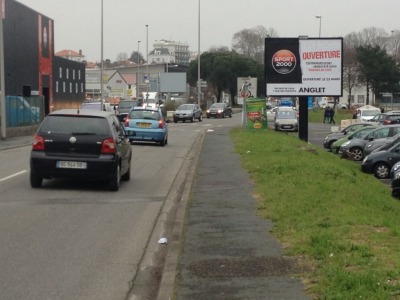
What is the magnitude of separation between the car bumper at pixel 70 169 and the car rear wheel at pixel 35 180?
0.19 metres

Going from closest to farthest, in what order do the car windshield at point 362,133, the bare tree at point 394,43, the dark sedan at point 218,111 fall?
1. the car windshield at point 362,133
2. the dark sedan at point 218,111
3. the bare tree at point 394,43

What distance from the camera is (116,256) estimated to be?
9250mm

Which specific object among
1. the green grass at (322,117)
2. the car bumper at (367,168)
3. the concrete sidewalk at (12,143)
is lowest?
the green grass at (322,117)

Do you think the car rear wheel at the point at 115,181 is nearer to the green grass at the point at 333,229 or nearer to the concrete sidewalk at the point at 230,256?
the concrete sidewalk at the point at 230,256

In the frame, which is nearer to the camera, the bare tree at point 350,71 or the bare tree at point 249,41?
the bare tree at point 350,71

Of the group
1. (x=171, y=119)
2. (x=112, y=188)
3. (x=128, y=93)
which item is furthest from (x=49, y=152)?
(x=128, y=93)

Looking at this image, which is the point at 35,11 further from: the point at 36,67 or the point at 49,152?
the point at 49,152

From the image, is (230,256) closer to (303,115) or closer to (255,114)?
(303,115)

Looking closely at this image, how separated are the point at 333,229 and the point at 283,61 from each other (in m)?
23.4

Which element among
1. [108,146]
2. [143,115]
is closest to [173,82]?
[143,115]

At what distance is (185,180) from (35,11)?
48053 mm

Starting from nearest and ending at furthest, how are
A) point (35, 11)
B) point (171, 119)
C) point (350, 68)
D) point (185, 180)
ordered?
point (185, 180), point (35, 11), point (171, 119), point (350, 68)

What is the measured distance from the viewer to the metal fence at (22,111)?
3912cm

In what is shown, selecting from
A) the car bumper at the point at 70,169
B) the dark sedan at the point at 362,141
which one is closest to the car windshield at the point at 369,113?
the dark sedan at the point at 362,141
